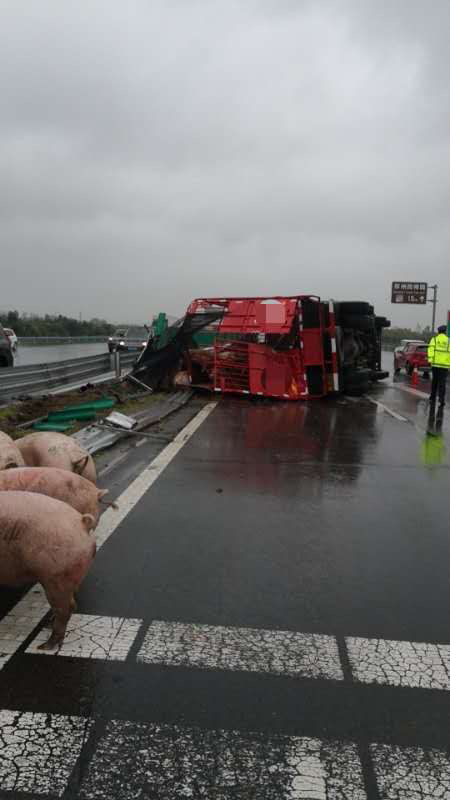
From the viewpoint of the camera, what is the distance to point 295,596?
13.1 feet

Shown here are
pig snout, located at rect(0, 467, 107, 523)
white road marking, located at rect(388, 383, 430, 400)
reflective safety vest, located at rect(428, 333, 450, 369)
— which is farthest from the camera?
white road marking, located at rect(388, 383, 430, 400)

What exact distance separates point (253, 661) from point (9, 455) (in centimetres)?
243

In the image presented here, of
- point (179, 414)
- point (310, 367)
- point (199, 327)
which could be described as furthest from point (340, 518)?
point (199, 327)

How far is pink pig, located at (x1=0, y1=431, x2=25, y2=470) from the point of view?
437 cm

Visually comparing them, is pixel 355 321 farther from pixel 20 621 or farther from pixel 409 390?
pixel 20 621

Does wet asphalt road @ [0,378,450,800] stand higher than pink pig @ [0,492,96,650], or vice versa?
pink pig @ [0,492,96,650]

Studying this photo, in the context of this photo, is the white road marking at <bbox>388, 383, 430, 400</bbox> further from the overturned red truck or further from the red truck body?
the red truck body

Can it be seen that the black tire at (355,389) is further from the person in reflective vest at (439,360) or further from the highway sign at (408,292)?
the highway sign at (408,292)

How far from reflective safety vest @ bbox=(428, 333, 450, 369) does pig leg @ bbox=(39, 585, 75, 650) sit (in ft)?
42.3

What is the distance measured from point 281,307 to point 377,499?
393 inches

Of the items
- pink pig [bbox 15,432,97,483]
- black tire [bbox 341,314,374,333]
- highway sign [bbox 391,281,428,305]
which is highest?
highway sign [bbox 391,281,428,305]

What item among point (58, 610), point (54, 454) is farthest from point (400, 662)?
point (54, 454)

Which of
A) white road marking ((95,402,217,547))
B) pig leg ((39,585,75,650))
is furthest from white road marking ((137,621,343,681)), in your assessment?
white road marking ((95,402,217,547))

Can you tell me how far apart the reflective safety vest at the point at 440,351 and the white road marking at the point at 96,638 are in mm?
12523
